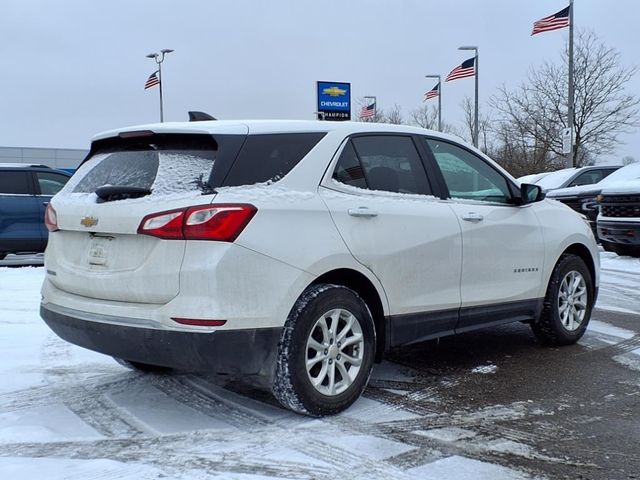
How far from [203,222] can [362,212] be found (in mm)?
1037

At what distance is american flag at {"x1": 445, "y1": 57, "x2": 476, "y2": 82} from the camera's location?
85.9ft

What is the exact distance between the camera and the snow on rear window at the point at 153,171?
3596 millimetres

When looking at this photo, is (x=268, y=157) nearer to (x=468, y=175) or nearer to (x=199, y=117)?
(x=199, y=117)

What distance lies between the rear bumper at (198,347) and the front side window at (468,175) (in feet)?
6.35

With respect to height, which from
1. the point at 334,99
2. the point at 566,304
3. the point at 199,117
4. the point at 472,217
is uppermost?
the point at 334,99

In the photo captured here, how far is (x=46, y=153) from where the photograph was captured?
45031mm

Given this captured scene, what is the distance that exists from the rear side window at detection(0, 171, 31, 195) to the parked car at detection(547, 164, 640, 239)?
9.99 m

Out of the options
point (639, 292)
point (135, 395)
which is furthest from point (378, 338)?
point (639, 292)

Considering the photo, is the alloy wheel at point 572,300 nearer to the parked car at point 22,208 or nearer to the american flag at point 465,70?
the parked car at point 22,208

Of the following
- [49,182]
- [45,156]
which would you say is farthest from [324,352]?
[45,156]

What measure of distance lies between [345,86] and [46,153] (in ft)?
120

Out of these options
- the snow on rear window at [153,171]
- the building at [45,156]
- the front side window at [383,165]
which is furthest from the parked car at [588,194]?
the building at [45,156]

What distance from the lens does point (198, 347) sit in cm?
341

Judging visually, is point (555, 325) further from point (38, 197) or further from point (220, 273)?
point (38, 197)
